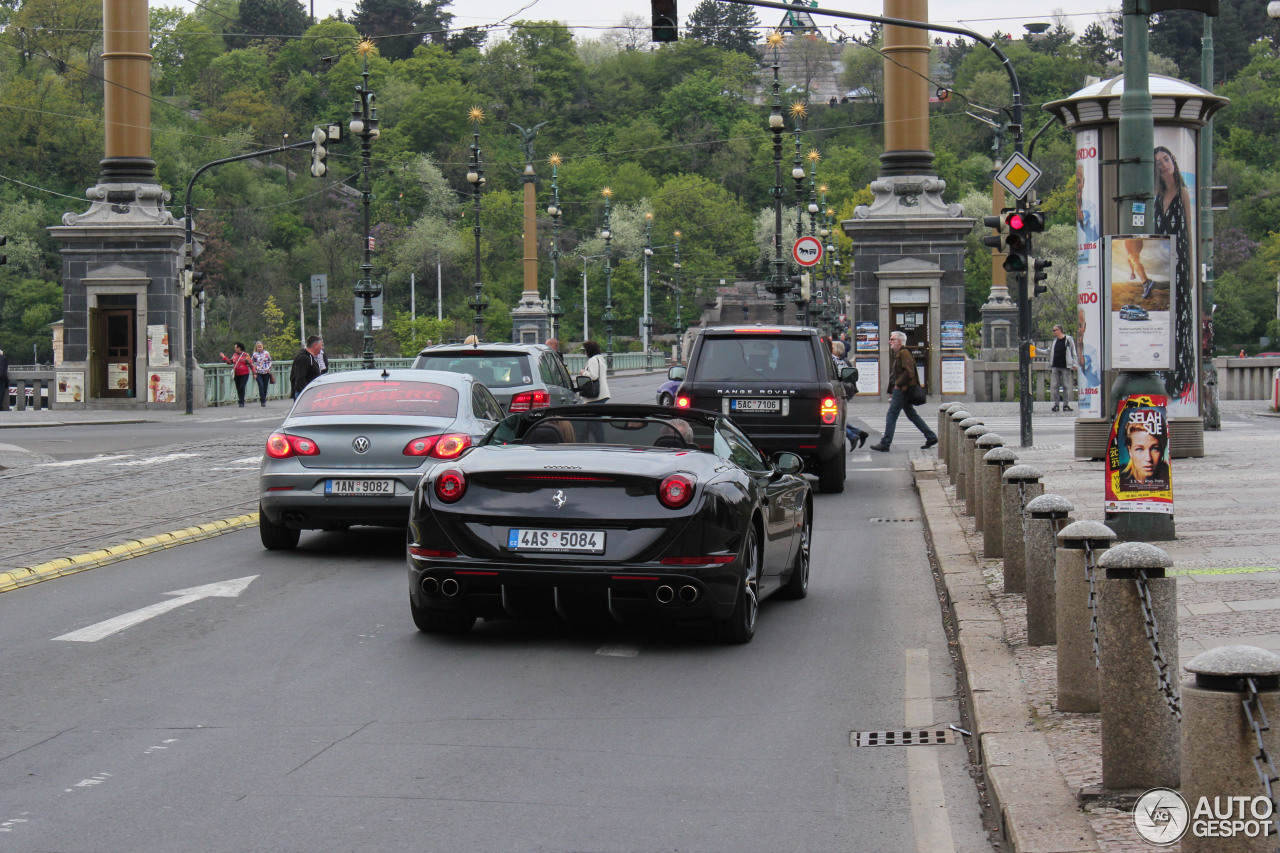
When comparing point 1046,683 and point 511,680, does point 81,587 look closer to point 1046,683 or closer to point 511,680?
point 511,680

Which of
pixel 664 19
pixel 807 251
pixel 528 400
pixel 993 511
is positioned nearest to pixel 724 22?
pixel 807 251

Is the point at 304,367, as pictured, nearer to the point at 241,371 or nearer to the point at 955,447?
the point at 955,447

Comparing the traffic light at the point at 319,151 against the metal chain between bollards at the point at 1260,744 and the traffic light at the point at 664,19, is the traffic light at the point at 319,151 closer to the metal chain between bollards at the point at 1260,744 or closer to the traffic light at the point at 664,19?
the traffic light at the point at 664,19

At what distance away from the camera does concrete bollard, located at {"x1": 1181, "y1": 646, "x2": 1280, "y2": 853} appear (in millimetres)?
3824

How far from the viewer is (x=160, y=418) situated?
127 feet

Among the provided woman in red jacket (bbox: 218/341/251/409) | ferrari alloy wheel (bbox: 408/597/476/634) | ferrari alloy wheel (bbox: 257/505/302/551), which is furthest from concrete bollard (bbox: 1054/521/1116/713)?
woman in red jacket (bbox: 218/341/251/409)

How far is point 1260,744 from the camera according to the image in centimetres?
382

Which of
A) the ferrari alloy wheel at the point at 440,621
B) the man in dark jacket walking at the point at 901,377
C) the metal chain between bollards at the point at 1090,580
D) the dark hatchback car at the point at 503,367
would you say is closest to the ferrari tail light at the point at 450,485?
the ferrari alloy wheel at the point at 440,621

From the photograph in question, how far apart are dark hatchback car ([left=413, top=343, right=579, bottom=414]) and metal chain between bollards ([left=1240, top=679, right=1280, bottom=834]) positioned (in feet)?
50.6

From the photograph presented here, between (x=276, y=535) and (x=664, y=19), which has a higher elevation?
(x=664, y=19)

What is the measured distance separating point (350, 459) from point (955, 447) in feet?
25.2

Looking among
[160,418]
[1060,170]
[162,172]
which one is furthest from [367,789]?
[1060,170]

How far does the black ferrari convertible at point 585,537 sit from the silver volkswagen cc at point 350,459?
3.39m

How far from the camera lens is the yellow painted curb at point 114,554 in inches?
429
